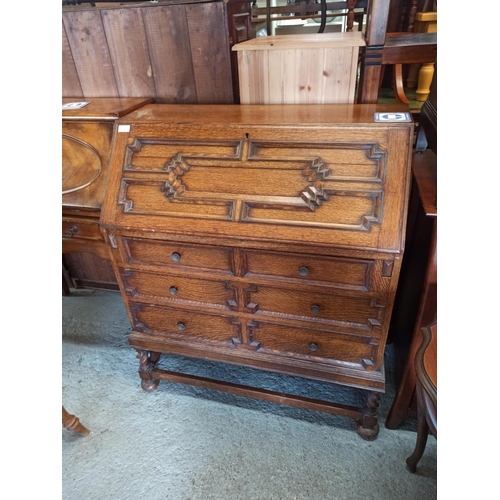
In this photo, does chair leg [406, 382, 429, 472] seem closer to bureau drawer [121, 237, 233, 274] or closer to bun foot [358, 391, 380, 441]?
bun foot [358, 391, 380, 441]

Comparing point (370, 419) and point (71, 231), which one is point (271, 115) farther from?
point (370, 419)

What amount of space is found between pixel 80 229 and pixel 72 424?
0.84 metres

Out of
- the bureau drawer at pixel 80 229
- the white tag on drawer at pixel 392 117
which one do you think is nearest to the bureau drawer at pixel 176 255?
the bureau drawer at pixel 80 229

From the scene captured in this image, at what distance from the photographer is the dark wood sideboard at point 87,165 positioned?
155cm

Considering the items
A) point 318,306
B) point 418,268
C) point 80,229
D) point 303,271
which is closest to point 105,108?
point 80,229

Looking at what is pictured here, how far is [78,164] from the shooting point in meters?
1.62

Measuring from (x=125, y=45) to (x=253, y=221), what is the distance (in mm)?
1091

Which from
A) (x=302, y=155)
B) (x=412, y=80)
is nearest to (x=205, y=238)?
(x=302, y=155)

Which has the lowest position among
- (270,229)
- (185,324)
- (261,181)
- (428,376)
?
(185,324)

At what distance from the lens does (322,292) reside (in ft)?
4.03

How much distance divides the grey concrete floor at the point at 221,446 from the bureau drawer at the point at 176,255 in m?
0.76

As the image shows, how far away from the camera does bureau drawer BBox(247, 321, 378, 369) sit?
1.32 m

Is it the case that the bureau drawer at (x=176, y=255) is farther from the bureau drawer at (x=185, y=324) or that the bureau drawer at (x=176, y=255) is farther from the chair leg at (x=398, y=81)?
the chair leg at (x=398, y=81)

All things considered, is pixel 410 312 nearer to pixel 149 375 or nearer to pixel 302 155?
pixel 302 155
